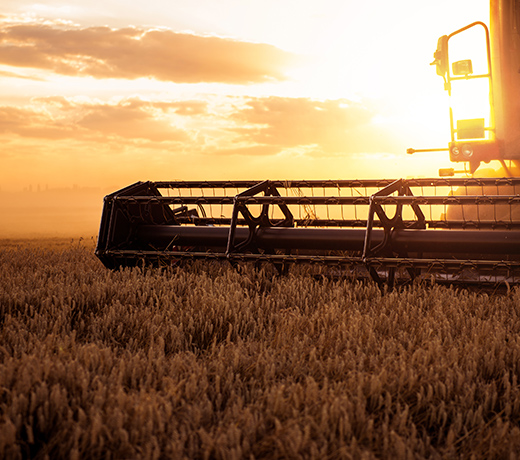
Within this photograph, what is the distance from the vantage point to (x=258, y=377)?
3.04 m

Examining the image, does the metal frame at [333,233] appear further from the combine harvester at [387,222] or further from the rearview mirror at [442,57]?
the rearview mirror at [442,57]

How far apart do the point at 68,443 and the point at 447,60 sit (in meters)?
7.53

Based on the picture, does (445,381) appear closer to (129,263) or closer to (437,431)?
(437,431)

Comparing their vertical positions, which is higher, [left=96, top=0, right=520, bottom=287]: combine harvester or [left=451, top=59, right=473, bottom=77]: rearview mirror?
[left=451, top=59, right=473, bottom=77]: rearview mirror

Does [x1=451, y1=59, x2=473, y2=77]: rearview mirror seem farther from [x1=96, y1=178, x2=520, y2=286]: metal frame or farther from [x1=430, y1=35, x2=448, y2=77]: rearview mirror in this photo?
[x1=96, y1=178, x2=520, y2=286]: metal frame

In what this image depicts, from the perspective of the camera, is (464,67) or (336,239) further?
(464,67)

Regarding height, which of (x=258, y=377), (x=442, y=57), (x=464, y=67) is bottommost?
(x=258, y=377)

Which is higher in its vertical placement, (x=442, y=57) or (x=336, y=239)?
(x=442, y=57)

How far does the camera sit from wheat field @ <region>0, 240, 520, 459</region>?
7.63ft

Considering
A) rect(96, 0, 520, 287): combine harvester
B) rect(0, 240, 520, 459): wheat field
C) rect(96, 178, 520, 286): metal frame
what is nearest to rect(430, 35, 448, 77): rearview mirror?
rect(96, 0, 520, 287): combine harvester

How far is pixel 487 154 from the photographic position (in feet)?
27.2

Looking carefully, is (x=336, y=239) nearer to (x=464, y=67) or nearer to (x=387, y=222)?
(x=387, y=222)

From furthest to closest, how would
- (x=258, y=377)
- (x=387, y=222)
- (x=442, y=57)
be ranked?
(x=442, y=57)
(x=387, y=222)
(x=258, y=377)

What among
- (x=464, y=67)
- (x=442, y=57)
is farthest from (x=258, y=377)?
(x=442, y=57)
